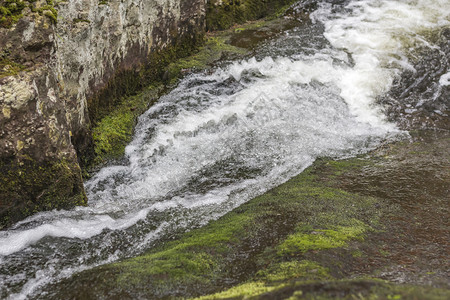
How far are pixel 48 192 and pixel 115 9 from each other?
4.50 meters

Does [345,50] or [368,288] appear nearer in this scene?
[368,288]

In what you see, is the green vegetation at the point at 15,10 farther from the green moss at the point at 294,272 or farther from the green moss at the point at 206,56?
the green moss at the point at 294,272

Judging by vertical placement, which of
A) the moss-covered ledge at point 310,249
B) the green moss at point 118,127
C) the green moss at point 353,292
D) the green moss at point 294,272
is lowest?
the moss-covered ledge at point 310,249

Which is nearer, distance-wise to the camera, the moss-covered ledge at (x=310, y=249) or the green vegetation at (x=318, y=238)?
the moss-covered ledge at (x=310, y=249)

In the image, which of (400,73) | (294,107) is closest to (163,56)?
(294,107)

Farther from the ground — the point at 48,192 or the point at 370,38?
the point at 370,38

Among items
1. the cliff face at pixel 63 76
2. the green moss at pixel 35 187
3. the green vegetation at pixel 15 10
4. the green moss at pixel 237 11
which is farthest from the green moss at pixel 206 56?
the green moss at pixel 35 187

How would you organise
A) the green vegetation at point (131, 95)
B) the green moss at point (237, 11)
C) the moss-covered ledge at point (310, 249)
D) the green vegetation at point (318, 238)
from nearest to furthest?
the moss-covered ledge at point (310, 249) < the green vegetation at point (318, 238) < the green vegetation at point (131, 95) < the green moss at point (237, 11)

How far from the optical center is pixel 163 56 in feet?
35.2

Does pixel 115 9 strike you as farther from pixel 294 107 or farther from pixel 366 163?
pixel 366 163

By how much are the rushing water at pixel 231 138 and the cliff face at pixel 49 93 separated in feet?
1.54

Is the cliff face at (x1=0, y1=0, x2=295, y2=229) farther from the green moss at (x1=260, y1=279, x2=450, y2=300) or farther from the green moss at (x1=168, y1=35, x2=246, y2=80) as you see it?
the green moss at (x1=260, y1=279, x2=450, y2=300)

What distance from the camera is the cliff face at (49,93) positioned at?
5.59 meters

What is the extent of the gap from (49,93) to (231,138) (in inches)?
150
